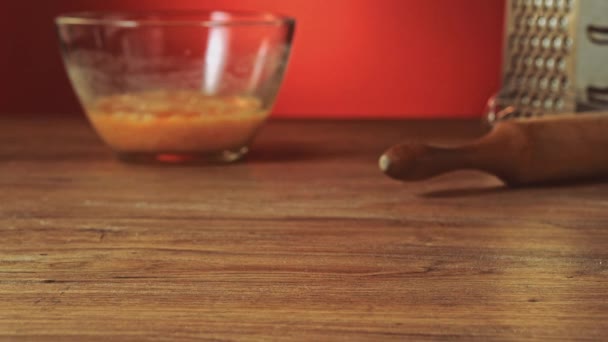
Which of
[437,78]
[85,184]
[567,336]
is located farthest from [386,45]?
[567,336]

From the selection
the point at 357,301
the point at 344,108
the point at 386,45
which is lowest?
the point at 344,108

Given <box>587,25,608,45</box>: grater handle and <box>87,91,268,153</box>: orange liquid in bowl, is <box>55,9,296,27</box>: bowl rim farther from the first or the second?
<box>587,25,608,45</box>: grater handle

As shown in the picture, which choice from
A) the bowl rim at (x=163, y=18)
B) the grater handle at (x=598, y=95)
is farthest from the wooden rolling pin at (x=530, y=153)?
the bowl rim at (x=163, y=18)

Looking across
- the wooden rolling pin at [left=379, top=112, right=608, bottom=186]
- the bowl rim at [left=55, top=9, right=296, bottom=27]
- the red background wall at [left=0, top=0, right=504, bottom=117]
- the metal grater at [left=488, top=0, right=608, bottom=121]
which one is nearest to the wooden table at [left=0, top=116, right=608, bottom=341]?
the wooden rolling pin at [left=379, top=112, right=608, bottom=186]

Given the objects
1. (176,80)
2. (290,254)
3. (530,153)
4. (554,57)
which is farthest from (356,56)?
(290,254)

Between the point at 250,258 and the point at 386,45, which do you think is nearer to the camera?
the point at 250,258

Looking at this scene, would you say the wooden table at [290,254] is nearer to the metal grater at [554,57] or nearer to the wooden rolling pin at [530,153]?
the wooden rolling pin at [530,153]

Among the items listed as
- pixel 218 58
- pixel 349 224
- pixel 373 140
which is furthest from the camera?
pixel 373 140

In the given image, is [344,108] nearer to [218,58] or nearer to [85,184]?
[218,58]
